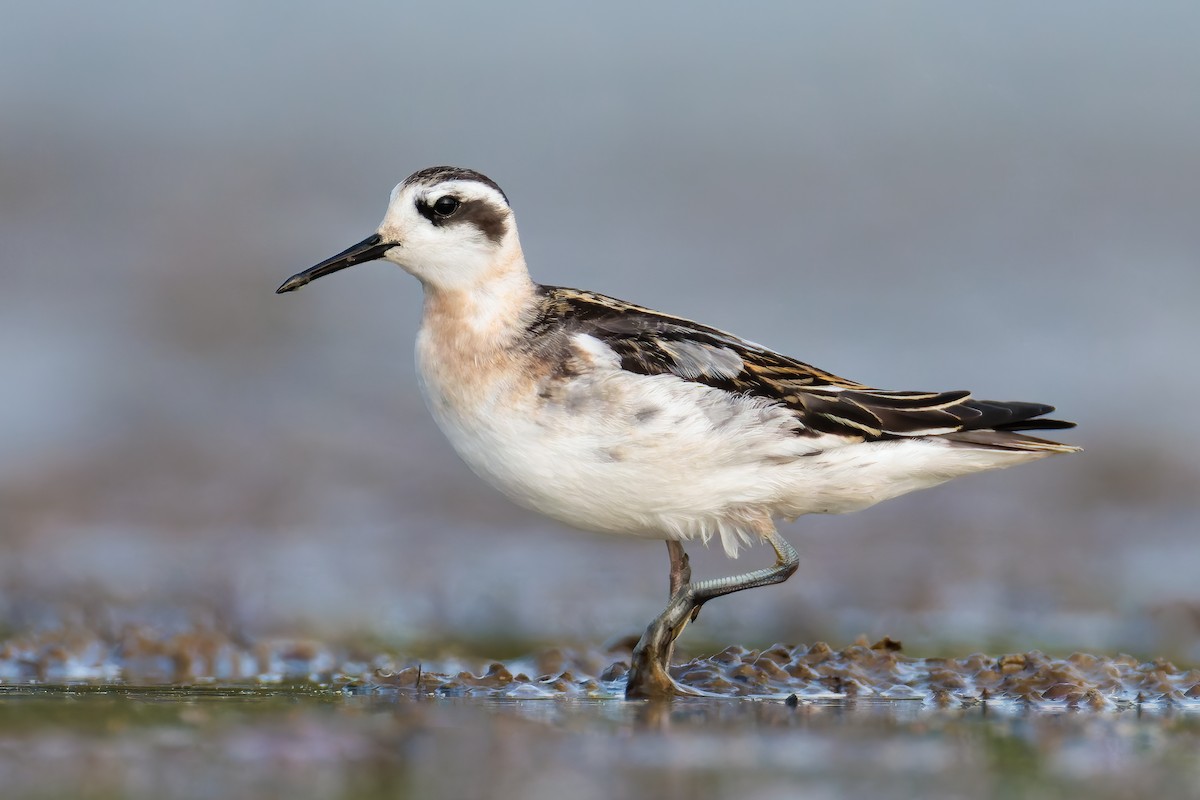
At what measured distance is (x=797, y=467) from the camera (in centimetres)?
750

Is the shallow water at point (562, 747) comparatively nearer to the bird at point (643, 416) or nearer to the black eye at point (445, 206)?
the bird at point (643, 416)

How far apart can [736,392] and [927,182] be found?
13523mm

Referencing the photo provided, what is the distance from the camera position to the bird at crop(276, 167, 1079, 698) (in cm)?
720

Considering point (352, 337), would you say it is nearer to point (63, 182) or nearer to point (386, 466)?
point (386, 466)

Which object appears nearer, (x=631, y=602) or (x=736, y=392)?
(x=736, y=392)

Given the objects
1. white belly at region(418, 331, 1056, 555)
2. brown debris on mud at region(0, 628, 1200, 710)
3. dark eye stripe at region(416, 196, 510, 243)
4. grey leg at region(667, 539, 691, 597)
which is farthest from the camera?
grey leg at region(667, 539, 691, 597)

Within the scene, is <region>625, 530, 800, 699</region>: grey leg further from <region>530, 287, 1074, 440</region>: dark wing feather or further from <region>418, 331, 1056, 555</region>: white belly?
<region>530, 287, 1074, 440</region>: dark wing feather

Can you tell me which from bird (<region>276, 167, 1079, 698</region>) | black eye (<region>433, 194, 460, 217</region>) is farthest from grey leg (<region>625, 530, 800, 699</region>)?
black eye (<region>433, 194, 460, 217</region>)

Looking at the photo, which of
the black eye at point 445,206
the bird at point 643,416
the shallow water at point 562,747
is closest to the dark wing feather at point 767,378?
the bird at point 643,416

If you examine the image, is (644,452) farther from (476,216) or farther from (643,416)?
(476,216)

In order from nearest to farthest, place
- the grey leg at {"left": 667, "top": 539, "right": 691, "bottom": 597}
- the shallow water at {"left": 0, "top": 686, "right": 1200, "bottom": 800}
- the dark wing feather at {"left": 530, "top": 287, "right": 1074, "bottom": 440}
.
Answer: the shallow water at {"left": 0, "top": 686, "right": 1200, "bottom": 800} < the dark wing feather at {"left": 530, "top": 287, "right": 1074, "bottom": 440} < the grey leg at {"left": 667, "top": 539, "right": 691, "bottom": 597}

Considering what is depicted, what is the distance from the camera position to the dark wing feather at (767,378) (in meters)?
7.51

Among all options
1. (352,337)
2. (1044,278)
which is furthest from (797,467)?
(1044,278)

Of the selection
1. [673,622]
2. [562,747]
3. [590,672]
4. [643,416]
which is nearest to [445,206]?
[643,416]
